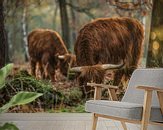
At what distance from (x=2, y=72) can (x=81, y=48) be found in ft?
12.0

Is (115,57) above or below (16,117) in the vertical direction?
above

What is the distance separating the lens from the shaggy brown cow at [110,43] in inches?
230

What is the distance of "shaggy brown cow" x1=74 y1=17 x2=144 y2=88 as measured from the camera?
19.2 feet

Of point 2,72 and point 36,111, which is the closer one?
point 2,72

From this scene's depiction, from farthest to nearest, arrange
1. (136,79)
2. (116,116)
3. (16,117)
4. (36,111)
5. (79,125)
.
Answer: (36,111)
(16,117)
(79,125)
(136,79)
(116,116)

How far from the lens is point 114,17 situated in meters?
6.05

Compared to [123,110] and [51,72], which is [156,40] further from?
[123,110]

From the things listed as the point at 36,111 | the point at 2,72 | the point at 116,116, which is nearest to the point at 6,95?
the point at 36,111

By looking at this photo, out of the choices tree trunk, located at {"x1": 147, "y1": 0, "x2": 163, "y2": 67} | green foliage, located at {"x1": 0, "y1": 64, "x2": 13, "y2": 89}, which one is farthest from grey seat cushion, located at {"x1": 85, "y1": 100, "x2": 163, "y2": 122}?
tree trunk, located at {"x1": 147, "y1": 0, "x2": 163, "y2": 67}

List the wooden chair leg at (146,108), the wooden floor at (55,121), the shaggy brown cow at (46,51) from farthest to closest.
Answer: the shaggy brown cow at (46,51) < the wooden floor at (55,121) < the wooden chair leg at (146,108)

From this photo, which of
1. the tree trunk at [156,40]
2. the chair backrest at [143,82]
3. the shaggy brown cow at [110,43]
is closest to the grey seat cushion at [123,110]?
the chair backrest at [143,82]

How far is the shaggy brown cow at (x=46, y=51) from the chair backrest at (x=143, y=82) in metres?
2.17

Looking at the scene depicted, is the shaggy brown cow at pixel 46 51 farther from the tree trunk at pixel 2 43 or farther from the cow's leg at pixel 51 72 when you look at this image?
the tree trunk at pixel 2 43

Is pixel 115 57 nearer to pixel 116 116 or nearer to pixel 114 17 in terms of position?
pixel 114 17
